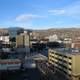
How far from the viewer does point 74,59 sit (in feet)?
28.5

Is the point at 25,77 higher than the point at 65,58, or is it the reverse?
the point at 65,58

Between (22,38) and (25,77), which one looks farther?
(22,38)

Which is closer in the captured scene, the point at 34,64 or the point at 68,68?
the point at 68,68

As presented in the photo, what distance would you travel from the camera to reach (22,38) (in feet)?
69.1

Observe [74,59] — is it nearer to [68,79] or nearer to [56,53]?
[68,79]

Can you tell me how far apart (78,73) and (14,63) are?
3764 millimetres

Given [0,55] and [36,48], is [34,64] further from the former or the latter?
[36,48]

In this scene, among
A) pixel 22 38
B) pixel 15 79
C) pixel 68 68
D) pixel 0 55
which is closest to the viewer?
pixel 15 79

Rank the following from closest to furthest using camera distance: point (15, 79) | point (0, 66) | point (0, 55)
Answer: point (15, 79) → point (0, 66) → point (0, 55)

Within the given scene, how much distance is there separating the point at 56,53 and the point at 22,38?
34.4 ft

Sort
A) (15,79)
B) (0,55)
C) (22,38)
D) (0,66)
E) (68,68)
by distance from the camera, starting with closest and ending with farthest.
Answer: (15,79)
(68,68)
(0,66)
(0,55)
(22,38)

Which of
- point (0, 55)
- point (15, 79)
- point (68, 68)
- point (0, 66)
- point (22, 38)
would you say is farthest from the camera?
point (22, 38)

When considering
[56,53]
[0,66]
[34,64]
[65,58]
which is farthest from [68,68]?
[0,66]

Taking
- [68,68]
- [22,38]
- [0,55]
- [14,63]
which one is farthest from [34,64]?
[22,38]
